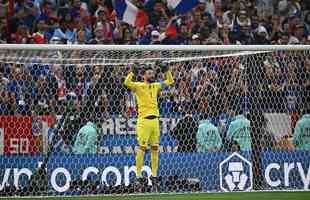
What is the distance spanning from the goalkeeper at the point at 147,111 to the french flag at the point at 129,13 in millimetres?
4831

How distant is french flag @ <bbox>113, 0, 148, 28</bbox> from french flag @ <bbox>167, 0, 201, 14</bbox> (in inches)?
33.8

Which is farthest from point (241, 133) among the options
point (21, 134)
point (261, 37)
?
point (261, 37)

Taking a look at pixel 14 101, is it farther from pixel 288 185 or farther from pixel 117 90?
pixel 288 185

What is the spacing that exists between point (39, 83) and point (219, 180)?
3.30 m

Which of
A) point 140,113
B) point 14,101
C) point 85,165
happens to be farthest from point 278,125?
point 14,101

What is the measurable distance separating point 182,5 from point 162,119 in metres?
6.08

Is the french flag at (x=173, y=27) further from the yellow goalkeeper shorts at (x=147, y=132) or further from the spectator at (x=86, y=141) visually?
the spectator at (x=86, y=141)

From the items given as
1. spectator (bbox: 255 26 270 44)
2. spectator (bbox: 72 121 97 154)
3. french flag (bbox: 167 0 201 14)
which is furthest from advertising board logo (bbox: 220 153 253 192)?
→ french flag (bbox: 167 0 201 14)

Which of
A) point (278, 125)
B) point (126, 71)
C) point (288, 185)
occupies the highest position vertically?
point (126, 71)

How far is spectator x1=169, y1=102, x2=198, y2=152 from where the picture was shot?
1366cm

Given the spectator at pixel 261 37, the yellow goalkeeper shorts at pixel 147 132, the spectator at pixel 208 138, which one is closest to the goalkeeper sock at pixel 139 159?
the yellow goalkeeper shorts at pixel 147 132

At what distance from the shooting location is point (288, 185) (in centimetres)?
1407

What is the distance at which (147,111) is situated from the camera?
45.4ft

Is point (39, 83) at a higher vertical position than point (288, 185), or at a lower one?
higher
